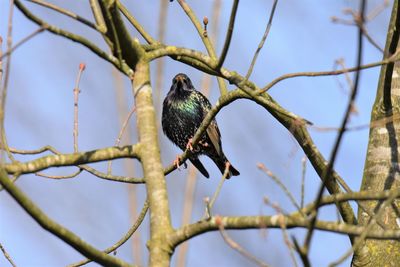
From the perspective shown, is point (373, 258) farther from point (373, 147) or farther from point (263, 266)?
point (263, 266)

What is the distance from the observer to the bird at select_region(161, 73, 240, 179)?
6.93m

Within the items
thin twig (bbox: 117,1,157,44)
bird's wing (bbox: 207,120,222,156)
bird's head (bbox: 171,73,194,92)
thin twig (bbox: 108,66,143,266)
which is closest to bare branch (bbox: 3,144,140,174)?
thin twig (bbox: 108,66,143,266)

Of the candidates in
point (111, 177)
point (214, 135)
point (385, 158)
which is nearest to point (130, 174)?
point (111, 177)

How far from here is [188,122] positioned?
6969 mm

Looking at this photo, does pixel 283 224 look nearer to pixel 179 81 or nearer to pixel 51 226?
pixel 51 226

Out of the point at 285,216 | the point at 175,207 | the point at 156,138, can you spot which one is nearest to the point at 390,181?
the point at 175,207

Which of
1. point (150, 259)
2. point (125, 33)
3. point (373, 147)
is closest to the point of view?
point (150, 259)

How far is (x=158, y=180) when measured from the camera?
2785 mm

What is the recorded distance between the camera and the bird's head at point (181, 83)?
286 inches

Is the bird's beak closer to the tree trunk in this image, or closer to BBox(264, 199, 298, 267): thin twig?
the tree trunk

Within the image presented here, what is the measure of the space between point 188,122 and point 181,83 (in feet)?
1.61

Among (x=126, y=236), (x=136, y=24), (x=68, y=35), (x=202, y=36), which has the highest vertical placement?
(x=202, y=36)

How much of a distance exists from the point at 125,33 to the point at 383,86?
1.63m

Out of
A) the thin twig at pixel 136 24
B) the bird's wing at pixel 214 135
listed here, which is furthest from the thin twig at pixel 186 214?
the bird's wing at pixel 214 135
